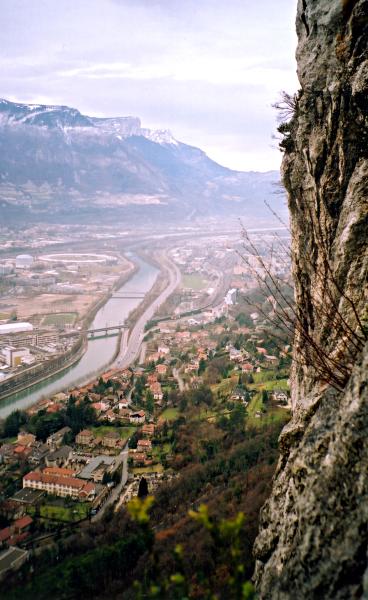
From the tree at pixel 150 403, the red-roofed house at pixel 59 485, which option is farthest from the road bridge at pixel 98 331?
the red-roofed house at pixel 59 485

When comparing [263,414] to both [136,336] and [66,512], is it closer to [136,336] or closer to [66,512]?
[66,512]

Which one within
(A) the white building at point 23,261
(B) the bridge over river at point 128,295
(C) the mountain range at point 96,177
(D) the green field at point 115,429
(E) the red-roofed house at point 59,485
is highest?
(C) the mountain range at point 96,177

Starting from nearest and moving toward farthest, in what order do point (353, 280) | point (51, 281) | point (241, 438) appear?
point (353, 280) → point (241, 438) → point (51, 281)

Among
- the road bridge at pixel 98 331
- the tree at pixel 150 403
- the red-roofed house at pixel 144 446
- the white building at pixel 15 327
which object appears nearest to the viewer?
the red-roofed house at pixel 144 446

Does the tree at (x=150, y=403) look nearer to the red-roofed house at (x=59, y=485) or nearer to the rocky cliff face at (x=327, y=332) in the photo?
the red-roofed house at (x=59, y=485)

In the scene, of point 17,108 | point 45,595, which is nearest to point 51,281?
point 45,595

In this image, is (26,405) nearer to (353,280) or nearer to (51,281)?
(353,280)

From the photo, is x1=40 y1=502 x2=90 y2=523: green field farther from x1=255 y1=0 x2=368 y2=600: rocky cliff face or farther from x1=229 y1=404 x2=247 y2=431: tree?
x1=255 y1=0 x2=368 y2=600: rocky cliff face

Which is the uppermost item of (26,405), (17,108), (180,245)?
(17,108)
